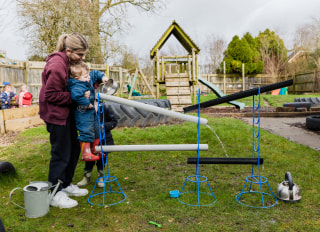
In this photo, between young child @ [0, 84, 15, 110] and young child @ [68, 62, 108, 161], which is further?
young child @ [0, 84, 15, 110]

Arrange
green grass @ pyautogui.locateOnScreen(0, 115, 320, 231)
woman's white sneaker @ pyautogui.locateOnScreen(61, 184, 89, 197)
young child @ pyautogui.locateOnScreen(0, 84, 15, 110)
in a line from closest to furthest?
green grass @ pyautogui.locateOnScreen(0, 115, 320, 231) < woman's white sneaker @ pyautogui.locateOnScreen(61, 184, 89, 197) < young child @ pyautogui.locateOnScreen(0, 84, 15, 110)

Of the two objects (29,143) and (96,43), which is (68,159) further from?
(96,43)

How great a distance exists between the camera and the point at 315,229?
250 centimetres

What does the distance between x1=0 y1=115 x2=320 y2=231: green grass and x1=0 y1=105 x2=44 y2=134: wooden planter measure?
214 cm

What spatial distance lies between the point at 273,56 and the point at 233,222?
110 feet

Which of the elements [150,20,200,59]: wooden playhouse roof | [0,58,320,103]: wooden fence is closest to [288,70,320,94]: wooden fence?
[0,58,320,103]: wooden fence

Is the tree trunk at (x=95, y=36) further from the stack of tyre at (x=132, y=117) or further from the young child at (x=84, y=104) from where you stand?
the young child at (x=84, y=104)

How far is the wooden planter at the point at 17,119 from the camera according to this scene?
25.9 ft

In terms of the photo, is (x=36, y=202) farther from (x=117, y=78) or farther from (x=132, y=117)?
(x=117, y=78)

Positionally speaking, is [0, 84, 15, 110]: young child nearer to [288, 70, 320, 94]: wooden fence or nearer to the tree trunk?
the tree trunk

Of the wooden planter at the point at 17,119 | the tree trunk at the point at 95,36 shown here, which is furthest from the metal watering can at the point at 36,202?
the tree trunk at the point at 95,36

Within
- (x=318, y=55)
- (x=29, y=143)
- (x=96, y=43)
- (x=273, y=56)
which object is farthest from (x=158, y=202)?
(x=273, y=56)

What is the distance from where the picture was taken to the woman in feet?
9.77

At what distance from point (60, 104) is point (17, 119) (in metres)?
6.26
